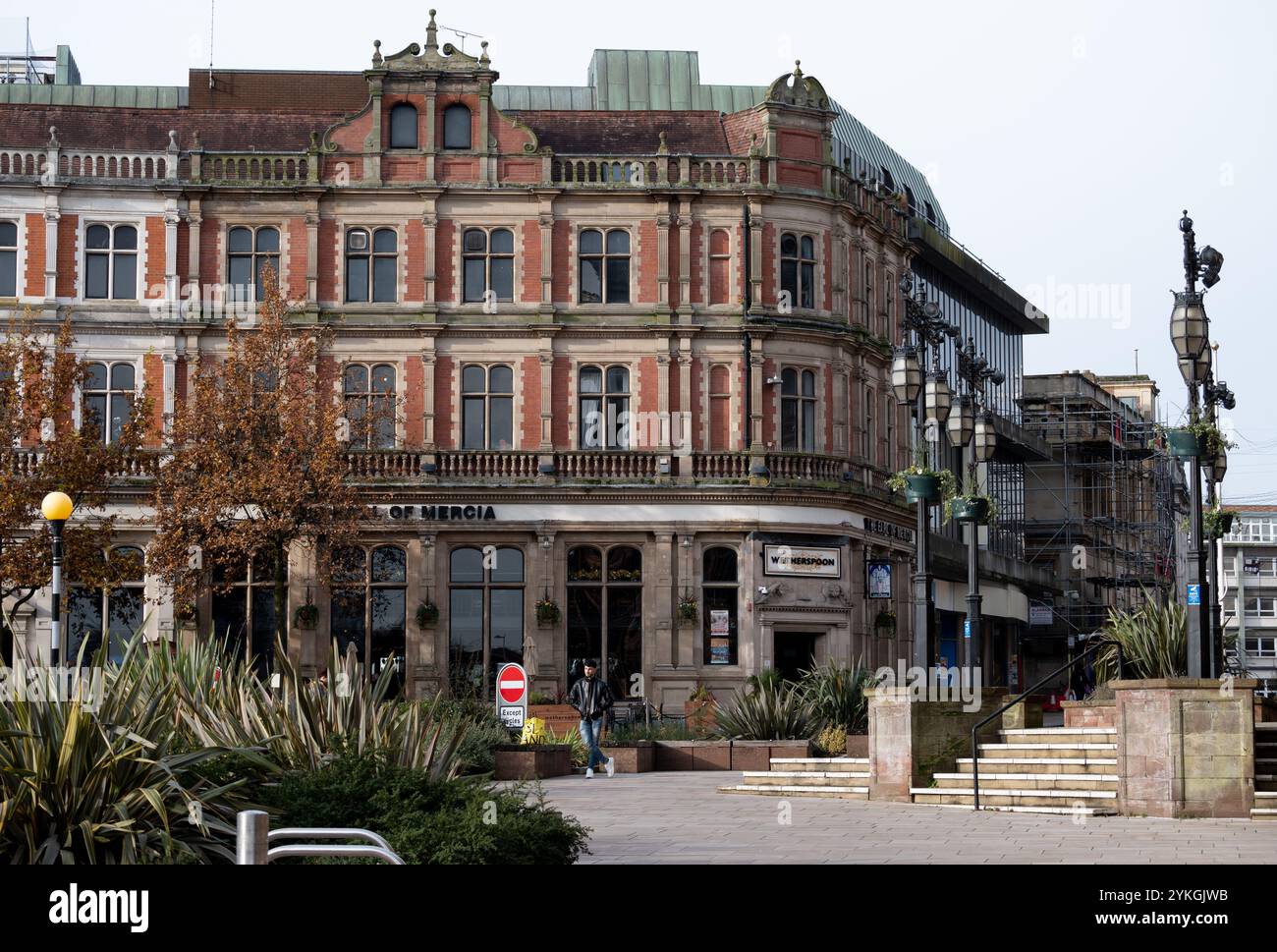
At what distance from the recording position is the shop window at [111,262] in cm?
4662

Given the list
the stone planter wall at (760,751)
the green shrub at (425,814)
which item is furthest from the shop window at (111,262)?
the green shrub at (425,814)

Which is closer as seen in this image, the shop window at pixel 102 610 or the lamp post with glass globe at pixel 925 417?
the lamp post with glass globe at pixel 925 417

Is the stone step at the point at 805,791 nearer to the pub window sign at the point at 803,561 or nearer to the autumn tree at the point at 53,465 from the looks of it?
the autumn tree at the point at 53,465

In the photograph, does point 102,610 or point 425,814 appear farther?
point 102,610

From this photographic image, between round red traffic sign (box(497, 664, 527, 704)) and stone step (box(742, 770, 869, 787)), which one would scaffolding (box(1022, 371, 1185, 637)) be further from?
stone step (box(742, 770, 869, 787))

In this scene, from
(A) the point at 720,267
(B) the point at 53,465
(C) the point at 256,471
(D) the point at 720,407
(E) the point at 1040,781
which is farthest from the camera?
(A) the point at 720,267

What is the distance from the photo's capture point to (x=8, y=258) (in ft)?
152

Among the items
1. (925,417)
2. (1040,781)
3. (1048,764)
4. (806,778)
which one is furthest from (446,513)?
(1040,781)

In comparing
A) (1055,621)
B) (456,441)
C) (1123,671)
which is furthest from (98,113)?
(1055,621)

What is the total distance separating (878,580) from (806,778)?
21633mm

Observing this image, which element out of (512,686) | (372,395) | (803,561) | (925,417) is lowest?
(512,686)

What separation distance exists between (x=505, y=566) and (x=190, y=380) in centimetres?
834

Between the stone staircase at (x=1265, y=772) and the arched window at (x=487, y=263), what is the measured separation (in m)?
26.0

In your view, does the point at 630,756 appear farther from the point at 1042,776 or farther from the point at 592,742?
the point at 1042,776
